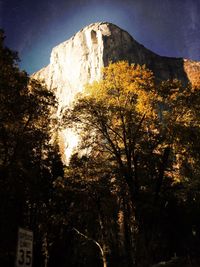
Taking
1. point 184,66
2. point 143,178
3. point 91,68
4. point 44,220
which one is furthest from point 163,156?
point 184,66

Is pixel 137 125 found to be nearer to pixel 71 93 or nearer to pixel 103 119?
pixel 103 119

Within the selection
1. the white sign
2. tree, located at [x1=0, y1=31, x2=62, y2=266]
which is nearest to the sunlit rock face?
tree, located at [x1=0, y1=31, x2=62, y2=266]

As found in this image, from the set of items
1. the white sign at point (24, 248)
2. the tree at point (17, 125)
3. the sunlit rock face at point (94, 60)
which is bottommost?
the white sign at point (24, 248)

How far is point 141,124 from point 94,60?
7838 cm

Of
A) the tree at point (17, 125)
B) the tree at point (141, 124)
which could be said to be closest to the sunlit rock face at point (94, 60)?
the tree at point (141, 124)

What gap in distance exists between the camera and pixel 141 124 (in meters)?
18.8

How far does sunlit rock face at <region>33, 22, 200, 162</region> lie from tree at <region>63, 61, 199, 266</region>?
221 feet

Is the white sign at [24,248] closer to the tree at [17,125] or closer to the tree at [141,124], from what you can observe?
the tree at [17,125]

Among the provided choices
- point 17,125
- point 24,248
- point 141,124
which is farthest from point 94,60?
point 24,248

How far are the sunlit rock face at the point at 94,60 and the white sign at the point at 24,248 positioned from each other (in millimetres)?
80331

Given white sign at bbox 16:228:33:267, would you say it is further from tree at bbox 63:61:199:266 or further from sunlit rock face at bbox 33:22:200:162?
sunlit rock face at bbox 33:22:200:162

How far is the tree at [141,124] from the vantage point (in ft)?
55.9

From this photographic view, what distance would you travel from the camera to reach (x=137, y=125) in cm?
1864

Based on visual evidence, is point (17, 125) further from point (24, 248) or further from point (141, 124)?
point (24, 248)
